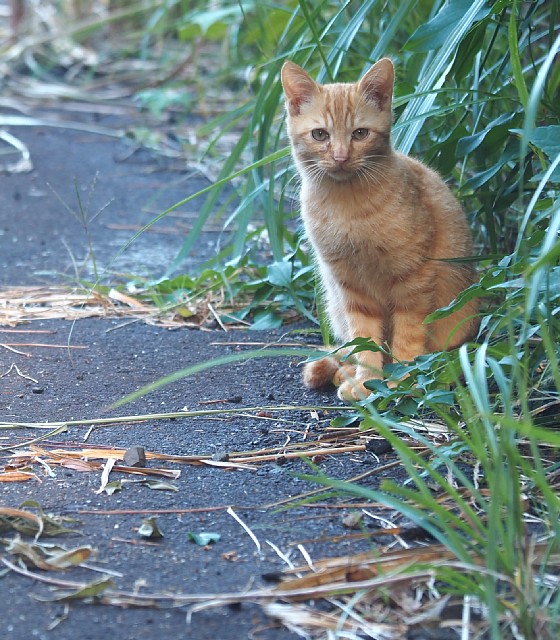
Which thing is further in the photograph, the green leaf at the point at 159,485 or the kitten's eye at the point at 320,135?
the kitten's eye at the point at 320,135

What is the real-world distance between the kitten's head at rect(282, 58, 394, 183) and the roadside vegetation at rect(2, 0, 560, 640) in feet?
0.25

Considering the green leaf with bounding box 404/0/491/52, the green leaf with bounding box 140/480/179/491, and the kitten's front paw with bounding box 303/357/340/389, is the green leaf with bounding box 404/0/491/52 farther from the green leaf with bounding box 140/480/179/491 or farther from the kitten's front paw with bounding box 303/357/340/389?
the green leaf with bounding box 140/480/179/491

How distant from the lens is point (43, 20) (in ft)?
26.4

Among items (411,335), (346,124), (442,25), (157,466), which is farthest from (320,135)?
(157,466)

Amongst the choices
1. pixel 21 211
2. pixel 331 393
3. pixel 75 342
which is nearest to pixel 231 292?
pixel 75 342

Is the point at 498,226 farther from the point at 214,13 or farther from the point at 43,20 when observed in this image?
the point at 43,20

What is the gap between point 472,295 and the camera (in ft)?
6.64

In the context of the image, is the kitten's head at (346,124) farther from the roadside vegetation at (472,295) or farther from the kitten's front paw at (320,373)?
the kitten's front paw at (320,373)

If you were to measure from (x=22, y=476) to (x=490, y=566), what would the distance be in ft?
3.32

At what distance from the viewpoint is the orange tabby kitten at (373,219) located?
8.20 feet

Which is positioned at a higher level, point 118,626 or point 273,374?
point 118,626

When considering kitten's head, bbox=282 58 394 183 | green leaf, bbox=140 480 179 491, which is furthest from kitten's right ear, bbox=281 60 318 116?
green leaf, bbox=140 480 179 491

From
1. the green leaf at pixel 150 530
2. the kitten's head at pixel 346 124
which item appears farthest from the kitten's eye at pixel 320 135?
the green leaf at pixel 150 530

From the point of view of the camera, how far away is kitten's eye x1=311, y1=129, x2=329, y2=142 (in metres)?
2.55
